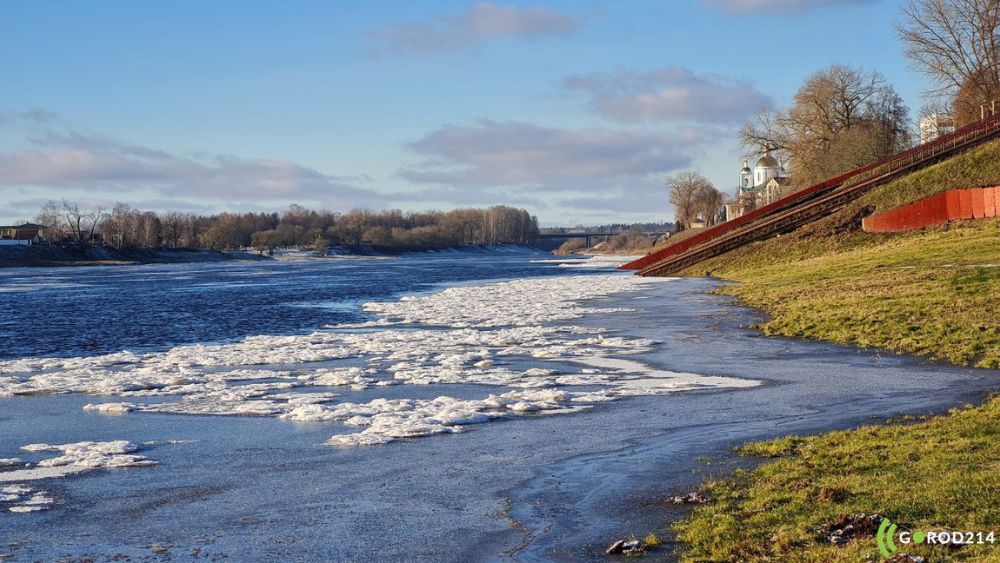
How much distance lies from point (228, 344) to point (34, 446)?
1407 centimetres

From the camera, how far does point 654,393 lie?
56.0 ft

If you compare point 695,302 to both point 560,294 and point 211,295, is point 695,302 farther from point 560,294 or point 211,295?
point 211,295

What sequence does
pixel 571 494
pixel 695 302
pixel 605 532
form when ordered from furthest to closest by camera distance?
pixel 695 302
pixel 571 494
pixel 605 532

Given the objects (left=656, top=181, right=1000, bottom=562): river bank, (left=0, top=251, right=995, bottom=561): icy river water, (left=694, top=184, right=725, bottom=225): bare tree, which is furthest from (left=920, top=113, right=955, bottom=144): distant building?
(left=0, top=251, right=995, bottom=561): icy river water

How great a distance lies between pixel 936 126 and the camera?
86438mm

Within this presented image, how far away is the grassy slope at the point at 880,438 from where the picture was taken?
8.30 metres

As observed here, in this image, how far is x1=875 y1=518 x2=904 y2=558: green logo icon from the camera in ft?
24.6

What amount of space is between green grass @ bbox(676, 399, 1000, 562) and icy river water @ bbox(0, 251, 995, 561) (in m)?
0.72

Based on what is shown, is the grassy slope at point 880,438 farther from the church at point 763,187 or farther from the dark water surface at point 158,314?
the church at point 763,187

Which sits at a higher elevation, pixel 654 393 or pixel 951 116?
pixel 951 116

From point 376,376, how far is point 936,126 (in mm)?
80342

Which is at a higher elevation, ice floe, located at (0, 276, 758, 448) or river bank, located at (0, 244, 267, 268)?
river bank, located at (0, 244, 267, 268)

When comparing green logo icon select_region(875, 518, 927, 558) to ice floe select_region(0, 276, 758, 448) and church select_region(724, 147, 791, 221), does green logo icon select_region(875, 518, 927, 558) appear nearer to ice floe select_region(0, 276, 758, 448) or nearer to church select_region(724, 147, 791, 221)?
ice floe select_region(0, 276, 758, 448)

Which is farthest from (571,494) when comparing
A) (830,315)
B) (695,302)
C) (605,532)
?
(695,302)
